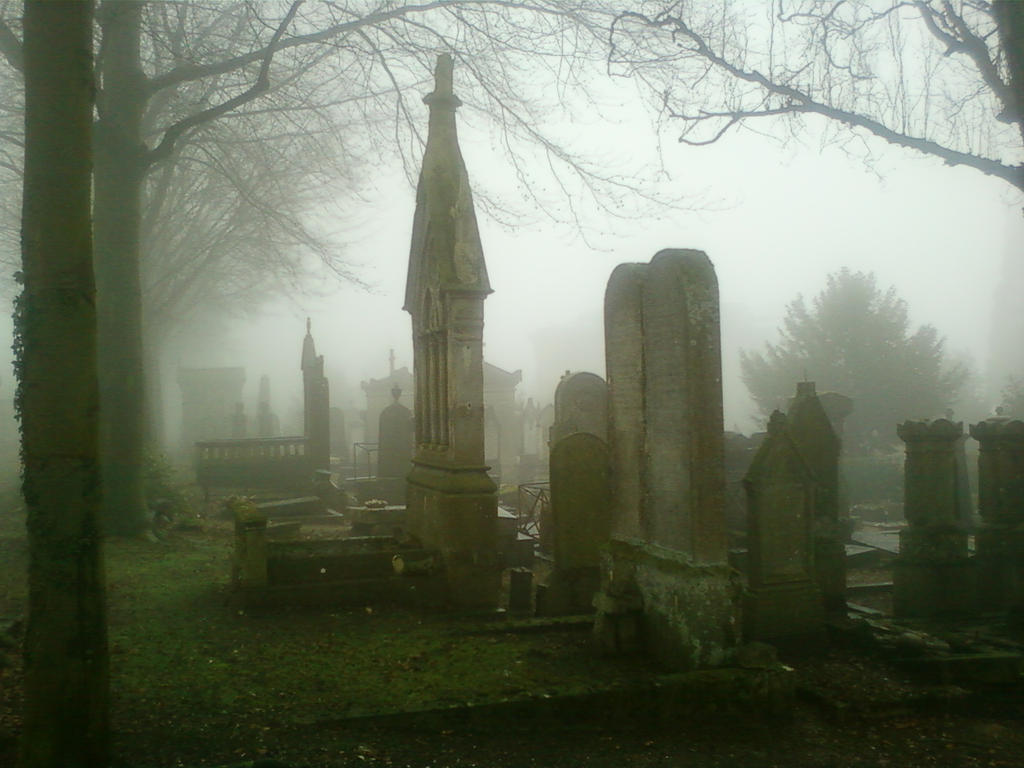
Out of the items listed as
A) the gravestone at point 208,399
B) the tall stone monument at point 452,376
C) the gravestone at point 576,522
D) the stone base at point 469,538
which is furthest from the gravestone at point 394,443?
the gravestone at point 208,399

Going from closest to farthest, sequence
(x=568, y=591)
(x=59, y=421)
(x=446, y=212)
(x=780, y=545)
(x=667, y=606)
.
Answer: (x=59, y=421)
(x=667, y=606)
(x=780, y=545)
(x=568, y=591)
(x=446, y=212)

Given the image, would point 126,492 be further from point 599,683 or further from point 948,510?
point 948,510

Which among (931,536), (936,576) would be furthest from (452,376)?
(936,576)

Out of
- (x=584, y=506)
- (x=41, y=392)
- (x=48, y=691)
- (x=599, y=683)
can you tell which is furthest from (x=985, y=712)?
(x=41, y=392)

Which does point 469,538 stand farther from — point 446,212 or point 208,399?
point 208,399

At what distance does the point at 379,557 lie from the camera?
835 centimetres

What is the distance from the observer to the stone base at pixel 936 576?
31.0 ft

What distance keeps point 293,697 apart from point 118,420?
7.34 metres

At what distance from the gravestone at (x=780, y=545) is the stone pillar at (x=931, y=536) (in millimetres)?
2546

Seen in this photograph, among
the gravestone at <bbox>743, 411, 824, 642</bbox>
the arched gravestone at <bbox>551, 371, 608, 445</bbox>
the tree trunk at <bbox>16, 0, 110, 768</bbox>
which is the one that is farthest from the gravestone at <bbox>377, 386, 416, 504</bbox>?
the tree trunk at <bbox>16, 0, 110, 768</bbox>

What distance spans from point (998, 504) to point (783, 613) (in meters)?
4.24

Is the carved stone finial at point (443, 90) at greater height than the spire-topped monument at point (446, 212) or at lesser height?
greater

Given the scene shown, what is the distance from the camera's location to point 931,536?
9.59 metres

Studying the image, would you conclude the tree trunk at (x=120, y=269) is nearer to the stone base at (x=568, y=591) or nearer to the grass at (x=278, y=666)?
the grass at (x=278, y=666)
